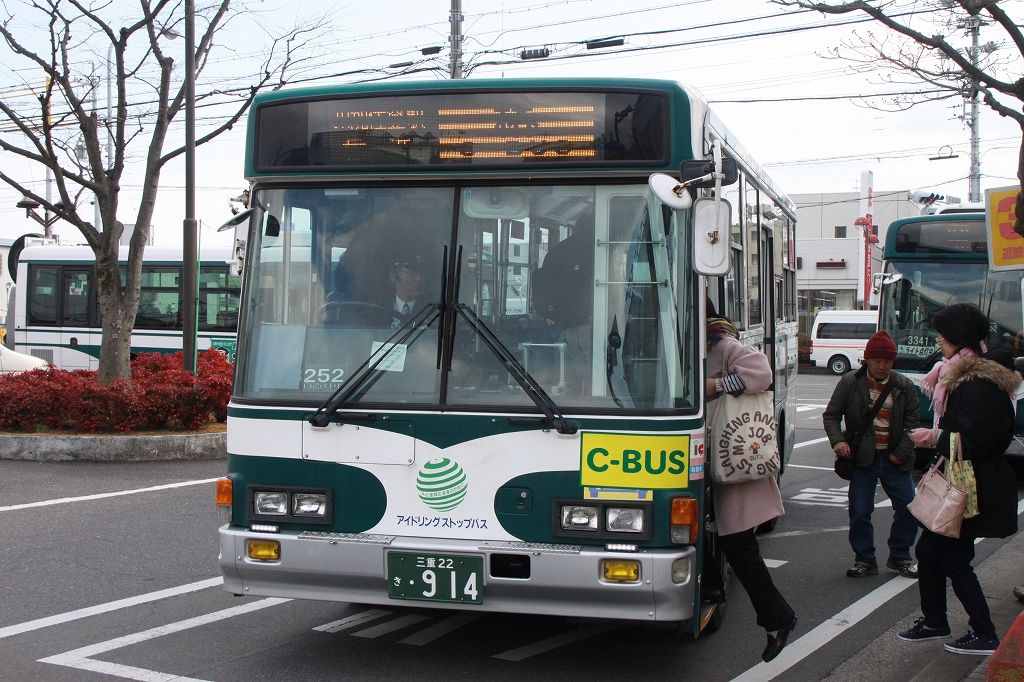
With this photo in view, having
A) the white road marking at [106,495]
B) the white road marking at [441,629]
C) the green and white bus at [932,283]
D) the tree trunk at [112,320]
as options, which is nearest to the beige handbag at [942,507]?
the white road marking at [441,629]

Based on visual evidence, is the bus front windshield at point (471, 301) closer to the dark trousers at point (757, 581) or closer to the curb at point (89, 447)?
the dark trousers at point (757, 581)

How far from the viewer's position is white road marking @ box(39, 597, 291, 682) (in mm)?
5617

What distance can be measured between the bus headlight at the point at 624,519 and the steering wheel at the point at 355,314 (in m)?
1.43

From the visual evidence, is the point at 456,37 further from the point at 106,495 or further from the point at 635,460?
the point at 635,460

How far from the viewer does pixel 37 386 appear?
47.7 ft

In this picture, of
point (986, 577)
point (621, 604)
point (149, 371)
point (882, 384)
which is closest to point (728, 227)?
point (621, 604)

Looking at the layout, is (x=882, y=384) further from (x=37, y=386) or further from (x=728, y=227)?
(x=37, y=386)

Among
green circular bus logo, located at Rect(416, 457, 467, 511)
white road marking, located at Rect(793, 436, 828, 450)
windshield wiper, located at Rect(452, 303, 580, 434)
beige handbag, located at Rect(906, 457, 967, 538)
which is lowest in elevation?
white road marking, located at Rect(793, 436, 828, 450)

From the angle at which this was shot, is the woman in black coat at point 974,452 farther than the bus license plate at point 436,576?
Yes

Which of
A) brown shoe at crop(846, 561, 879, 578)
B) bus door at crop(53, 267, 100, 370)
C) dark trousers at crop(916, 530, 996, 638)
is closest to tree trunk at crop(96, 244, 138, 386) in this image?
bus door at crop(53, 267, 100, 370)

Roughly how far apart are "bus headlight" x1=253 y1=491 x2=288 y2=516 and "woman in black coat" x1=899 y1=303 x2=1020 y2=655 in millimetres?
3343

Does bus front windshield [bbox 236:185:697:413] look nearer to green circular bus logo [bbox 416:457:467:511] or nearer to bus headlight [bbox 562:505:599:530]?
green circular bus logo [bbox 416:457:467:511]

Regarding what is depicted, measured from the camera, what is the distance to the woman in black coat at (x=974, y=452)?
562 cm

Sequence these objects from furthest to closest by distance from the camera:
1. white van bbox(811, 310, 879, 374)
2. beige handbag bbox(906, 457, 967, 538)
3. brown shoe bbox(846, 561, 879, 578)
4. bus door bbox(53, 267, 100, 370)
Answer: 1. white van bbox(811, 310, 879, 374)
2. bus door bbox(53, 267, 100, 370)
3. brown shoe bbox(846, 561, 879, 578)
4. beige handbag bbox(906, 457, 967, 538)
